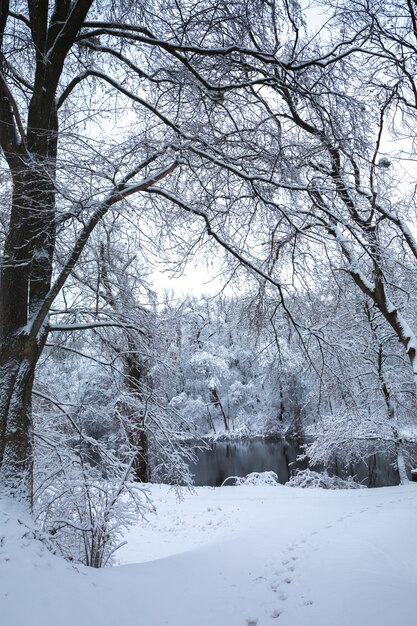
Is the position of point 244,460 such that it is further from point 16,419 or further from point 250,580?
point 16,419

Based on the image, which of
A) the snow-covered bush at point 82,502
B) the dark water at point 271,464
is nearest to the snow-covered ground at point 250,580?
the snow-covered bush at point 82,502

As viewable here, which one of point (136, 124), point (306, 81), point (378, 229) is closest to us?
point (306, 81)

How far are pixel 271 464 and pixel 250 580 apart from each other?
16.9 meters

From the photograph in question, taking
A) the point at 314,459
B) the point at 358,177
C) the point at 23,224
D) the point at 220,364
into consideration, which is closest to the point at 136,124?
the point at 23,224

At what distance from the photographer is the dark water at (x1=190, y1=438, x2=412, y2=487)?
1705 cm

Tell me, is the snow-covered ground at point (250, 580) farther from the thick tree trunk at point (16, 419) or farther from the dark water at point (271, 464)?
the dark water at point (271, 464)

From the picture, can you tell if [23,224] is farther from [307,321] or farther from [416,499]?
[416,499]

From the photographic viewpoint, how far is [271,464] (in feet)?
67.5

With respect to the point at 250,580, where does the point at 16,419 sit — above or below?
above

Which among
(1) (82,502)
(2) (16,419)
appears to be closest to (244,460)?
(1) (82,502)

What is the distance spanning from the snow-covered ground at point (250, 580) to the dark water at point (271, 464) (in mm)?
8750

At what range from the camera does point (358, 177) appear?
680 cm

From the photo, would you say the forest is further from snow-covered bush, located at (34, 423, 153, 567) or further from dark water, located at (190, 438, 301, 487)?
dark water, located at (190, 438, 301, 487)

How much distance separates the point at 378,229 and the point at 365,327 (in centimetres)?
676
